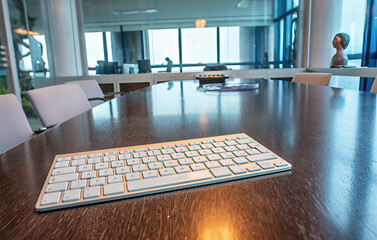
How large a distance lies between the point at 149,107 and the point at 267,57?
5071 millimetres

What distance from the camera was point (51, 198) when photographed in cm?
33

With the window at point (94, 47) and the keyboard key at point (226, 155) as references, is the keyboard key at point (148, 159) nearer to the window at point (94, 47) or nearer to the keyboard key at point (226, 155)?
the keyboard key at point (226, 155)

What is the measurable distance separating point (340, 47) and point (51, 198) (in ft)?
12.9

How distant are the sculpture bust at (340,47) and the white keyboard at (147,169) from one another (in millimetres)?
3542

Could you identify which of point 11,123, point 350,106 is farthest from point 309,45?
point 11,123

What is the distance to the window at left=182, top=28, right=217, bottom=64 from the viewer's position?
606 centimetres

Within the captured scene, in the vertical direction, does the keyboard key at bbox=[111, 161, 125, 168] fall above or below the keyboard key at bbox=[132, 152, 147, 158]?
below

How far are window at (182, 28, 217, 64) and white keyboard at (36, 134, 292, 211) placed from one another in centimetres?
574

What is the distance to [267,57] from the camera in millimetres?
5672

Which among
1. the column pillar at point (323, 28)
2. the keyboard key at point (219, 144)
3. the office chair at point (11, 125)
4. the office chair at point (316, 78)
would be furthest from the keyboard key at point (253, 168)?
the column pillar at point (323, 28)

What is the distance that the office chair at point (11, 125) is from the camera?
103 cm

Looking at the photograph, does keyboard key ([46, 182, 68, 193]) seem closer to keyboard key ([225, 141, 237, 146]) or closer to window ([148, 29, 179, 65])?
keyboard key ([225, 141, 237, 146])

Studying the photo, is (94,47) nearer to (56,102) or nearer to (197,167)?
→ (56,102)

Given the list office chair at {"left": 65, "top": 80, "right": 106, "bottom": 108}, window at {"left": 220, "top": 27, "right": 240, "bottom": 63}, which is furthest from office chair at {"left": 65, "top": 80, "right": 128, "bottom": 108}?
window at {"left": 220, "top": 27, "right": 240, "bottom": 63}
